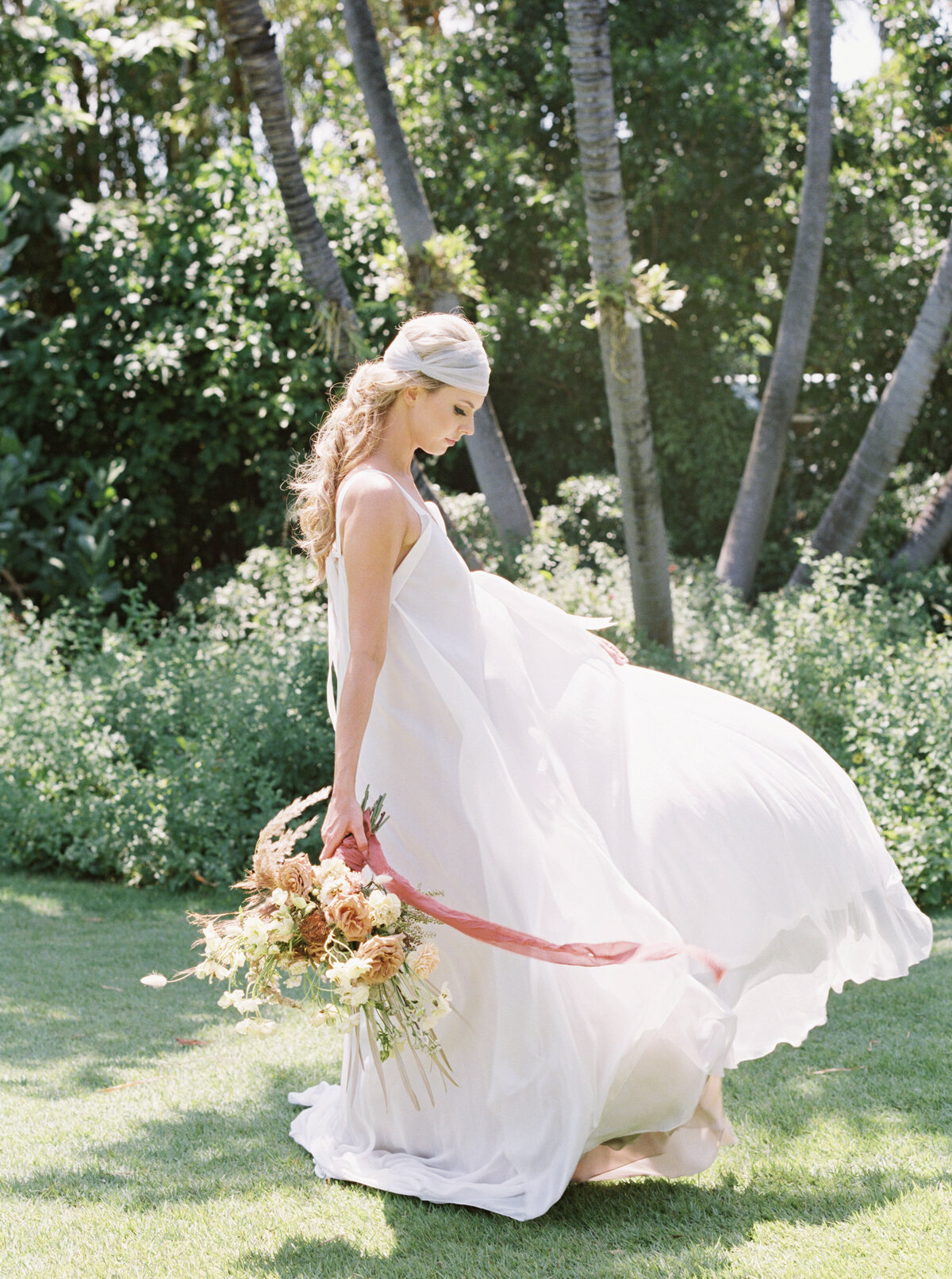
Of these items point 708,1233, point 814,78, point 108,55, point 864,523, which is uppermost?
point 108,55

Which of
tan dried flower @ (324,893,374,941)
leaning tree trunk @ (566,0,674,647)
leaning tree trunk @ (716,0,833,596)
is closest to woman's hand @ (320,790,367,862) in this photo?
tan dried flower @ (324,893,374,941)

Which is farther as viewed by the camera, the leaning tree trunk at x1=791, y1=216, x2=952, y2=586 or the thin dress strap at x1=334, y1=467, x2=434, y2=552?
the leaning tree trunk at x1=791, y1=216, x2=952, y2=586

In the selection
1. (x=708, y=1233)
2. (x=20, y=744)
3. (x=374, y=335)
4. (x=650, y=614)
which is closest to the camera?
(x=708, y=1233)

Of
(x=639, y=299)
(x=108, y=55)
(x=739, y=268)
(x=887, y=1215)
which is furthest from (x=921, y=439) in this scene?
(x=887, y=1215)

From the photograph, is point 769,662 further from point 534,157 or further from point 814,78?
point 534,157

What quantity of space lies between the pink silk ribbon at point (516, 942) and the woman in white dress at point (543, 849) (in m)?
0.03

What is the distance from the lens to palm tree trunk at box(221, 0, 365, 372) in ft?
21.9

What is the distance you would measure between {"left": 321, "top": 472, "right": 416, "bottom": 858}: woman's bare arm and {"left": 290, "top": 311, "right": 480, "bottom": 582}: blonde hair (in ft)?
0.67

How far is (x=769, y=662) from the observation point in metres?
6.96

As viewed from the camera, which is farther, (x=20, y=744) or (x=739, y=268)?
(x=739, y=268)

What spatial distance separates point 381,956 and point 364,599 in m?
0.84

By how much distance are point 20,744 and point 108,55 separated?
679cm

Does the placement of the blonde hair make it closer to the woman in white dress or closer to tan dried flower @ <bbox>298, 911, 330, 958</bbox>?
the woman in white dress

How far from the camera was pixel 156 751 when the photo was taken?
261 inches
